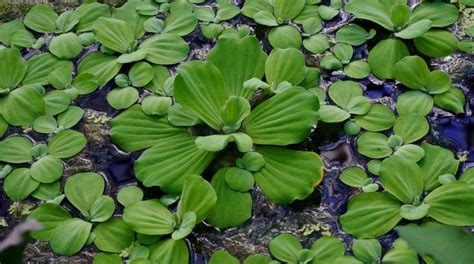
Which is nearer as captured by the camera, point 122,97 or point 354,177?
point 354,177

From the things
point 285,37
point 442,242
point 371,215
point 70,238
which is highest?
point 442,242

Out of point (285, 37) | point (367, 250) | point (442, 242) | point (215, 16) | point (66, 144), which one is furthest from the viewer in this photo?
point (215, 16)

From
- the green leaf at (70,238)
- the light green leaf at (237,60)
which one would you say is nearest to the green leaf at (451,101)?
the light green leaf at (237,60)

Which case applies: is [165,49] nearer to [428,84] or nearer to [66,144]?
[66,144]

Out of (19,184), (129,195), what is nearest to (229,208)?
(129,195)

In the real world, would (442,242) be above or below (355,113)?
above

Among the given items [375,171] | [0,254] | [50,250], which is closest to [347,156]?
[375,171]

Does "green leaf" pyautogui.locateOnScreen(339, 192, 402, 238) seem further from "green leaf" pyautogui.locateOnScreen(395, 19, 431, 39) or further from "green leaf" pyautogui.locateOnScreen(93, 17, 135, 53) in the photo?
"green leaf" pyautogui.locateOnScreen(93, 17, 135, 53)

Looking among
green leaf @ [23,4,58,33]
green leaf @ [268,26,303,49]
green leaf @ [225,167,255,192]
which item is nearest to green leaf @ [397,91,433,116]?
green leaf @ [268,26,303,49]
